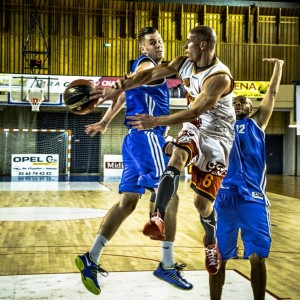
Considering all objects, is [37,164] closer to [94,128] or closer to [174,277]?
[94,128]

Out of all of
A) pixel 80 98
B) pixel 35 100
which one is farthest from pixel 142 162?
pixel 35 100

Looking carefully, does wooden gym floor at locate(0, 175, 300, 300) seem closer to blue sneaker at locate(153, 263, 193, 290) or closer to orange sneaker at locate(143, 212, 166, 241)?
blue sneaker at locate(153, 263, 193, 290)

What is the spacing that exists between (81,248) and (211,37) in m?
3.58

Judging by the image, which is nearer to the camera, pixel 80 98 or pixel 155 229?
pixel 155 229

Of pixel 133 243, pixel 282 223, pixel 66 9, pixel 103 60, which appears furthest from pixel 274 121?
pixel 133 243

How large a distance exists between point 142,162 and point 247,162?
92 cm

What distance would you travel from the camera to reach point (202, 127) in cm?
350

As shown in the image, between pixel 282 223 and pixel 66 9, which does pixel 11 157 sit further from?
pixel 282 223

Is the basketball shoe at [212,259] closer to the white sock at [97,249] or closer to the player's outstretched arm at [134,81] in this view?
the white sock at [97,249]

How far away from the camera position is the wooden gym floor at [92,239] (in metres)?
5.02

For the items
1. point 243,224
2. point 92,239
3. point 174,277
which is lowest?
point 92,239

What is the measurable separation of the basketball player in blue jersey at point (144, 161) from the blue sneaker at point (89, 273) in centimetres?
2

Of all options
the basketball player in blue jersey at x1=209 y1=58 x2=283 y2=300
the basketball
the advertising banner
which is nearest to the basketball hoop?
the advertising banner

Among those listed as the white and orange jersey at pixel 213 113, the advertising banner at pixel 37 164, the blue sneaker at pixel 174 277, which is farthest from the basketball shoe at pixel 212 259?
the advertising banner at pixel 37 164
